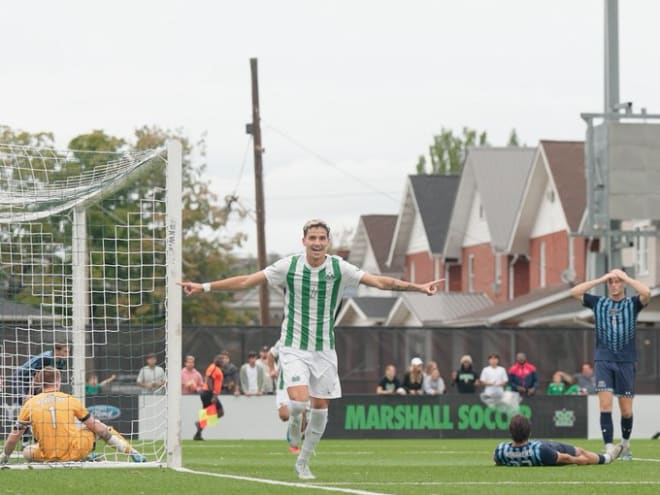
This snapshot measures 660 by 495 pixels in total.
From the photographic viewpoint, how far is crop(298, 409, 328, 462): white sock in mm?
13211

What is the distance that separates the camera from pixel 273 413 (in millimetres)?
32438

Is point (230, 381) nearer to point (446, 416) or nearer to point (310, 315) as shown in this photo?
point (446, 416)

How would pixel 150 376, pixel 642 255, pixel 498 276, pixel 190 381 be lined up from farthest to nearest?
pixel 498 276 < pixel 642 255 < pixel 190 381 < pixel 150 376

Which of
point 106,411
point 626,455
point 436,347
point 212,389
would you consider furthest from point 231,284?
point 436,347

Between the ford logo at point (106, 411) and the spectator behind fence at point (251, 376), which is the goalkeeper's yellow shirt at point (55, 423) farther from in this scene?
the spectator behind fence at point (251, 376)

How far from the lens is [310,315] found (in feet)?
43.2

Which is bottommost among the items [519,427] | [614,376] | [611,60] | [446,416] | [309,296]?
[446,416]

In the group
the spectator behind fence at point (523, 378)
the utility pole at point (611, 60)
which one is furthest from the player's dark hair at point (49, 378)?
the spectator behind fence at point (523, 378)

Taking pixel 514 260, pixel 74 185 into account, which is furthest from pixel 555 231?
pixel 74 185

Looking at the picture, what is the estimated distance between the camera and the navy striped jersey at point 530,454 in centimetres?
1507

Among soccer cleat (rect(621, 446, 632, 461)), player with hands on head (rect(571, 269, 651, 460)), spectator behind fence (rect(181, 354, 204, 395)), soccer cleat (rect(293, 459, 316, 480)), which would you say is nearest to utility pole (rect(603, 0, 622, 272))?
spectator behind fence (rect(181, 354, 204, 395))

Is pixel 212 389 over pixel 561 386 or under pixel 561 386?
over

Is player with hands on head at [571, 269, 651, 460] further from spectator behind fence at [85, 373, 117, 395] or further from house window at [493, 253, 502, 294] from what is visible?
house window at [493, 253, 502, 294]

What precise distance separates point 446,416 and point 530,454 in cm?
1725
